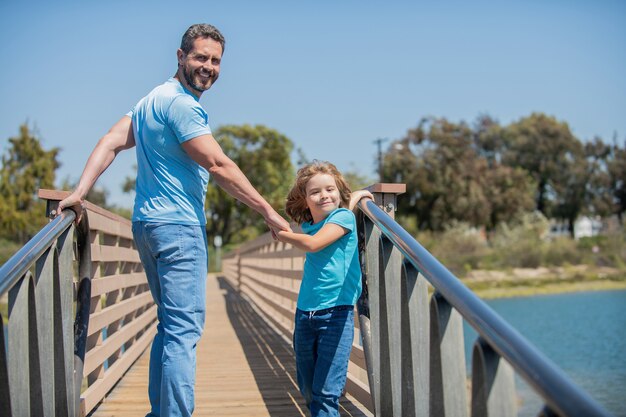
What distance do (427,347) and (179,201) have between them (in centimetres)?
118

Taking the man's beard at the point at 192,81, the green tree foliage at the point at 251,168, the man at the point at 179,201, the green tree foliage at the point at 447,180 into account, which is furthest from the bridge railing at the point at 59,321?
the green tree foliage at the point at 251,168

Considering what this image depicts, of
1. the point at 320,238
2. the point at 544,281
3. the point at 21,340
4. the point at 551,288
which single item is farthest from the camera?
the point at 544,281

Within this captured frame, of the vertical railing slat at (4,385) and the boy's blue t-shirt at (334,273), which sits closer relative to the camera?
the vertical railing slat at (4,385)

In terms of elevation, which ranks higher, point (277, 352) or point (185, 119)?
point (185, 119)

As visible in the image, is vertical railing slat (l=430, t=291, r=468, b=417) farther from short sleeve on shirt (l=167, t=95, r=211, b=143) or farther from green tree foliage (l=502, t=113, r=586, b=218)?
green tree foliage (l=502, t=113, r=586, b=218)

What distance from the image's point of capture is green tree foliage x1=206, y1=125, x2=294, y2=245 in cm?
5609

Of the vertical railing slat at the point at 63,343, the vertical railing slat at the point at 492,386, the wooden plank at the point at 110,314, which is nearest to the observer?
the vertical railing slat at the point at 492,386

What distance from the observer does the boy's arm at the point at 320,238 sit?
3.15 meters

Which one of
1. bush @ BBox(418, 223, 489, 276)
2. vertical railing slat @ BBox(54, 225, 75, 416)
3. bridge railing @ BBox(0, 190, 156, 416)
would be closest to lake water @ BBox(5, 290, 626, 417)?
bush @ BBox(418, 223, 489, 276)

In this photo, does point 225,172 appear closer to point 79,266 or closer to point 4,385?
point 79,266

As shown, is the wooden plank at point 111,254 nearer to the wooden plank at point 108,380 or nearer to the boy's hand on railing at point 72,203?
the wooden plank at point 108,380

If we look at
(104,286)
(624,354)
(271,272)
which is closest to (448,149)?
(624,354)

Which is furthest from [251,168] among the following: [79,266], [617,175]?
[79,266]

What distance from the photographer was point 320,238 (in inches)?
Result: 124
